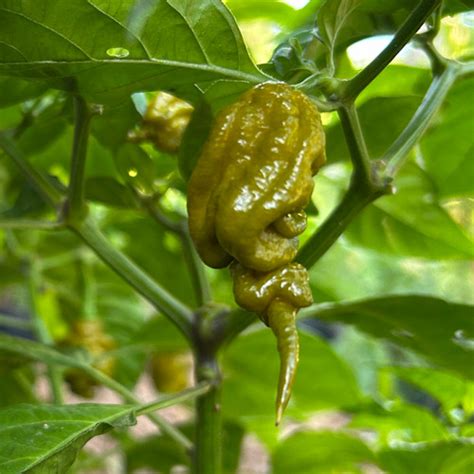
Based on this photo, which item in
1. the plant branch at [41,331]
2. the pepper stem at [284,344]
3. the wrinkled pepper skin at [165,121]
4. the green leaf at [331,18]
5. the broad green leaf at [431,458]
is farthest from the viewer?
the plant branch at [41,331]

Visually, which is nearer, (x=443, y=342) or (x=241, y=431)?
(x=443, y=342)

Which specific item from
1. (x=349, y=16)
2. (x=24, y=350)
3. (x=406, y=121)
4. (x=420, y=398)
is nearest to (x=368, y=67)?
(x=349, y=16)

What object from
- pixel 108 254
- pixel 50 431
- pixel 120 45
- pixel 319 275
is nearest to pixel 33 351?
pixel 108 254

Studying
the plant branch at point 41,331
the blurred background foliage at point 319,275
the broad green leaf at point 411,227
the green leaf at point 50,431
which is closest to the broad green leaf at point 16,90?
the blurred background foliage at point 319,275

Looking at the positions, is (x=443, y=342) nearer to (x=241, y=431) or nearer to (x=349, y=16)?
(x=349, y=16)

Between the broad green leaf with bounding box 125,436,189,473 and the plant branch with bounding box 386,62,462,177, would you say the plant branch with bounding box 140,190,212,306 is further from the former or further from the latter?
the broad green leaf with bounding box 125,436,189,473

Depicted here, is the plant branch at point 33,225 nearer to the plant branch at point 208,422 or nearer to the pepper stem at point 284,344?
the plant branch at point 208,422

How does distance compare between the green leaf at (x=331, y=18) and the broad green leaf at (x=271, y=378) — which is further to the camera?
the broad green leaf at (x=271, y=378)
